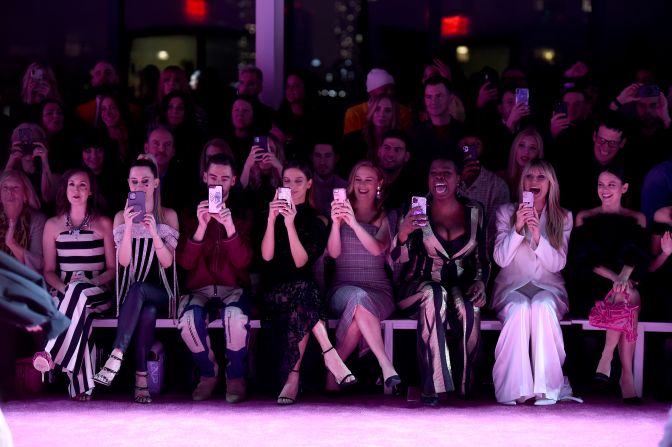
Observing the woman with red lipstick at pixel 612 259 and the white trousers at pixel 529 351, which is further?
the woman with red lipstick at pixel 612 259

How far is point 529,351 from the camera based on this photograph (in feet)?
19.9

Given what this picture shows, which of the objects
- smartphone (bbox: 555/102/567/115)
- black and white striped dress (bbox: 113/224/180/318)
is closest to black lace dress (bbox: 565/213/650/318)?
smartphone (bbox: 555/102/567/115)

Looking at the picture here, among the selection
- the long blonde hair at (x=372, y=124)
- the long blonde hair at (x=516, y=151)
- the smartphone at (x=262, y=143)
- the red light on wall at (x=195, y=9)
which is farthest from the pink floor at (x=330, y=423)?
the red light on wall at (x=195, y=9)

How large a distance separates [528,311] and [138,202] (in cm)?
224

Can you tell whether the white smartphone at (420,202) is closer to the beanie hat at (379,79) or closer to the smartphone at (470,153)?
the smartphone at (470,153)

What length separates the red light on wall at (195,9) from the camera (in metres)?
11.3

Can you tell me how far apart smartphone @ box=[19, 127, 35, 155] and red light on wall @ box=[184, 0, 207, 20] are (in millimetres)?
4640

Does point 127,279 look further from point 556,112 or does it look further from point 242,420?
point 556,112

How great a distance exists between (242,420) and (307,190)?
4.90 ft

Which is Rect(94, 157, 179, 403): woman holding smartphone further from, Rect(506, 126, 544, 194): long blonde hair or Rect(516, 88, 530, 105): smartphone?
Rect(516, 88, 530, 105): smartphone

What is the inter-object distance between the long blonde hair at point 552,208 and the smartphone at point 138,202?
82.1 inches

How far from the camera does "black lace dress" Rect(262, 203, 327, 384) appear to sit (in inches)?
237

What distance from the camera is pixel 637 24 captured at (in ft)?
32.5

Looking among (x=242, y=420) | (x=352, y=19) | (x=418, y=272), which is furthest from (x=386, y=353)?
(x=352, y=19)
